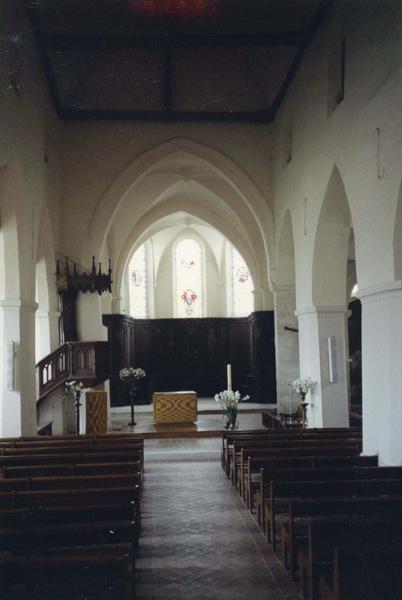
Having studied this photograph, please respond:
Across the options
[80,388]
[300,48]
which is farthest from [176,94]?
[80,388]

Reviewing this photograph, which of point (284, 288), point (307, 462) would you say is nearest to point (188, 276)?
point (284, 288)

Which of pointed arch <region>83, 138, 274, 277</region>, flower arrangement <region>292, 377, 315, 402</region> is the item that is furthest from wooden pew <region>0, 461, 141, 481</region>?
pointed arch <region>83, 138, 274, 277</region>

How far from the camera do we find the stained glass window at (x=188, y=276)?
31266mm

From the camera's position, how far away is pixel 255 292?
23.8 meters

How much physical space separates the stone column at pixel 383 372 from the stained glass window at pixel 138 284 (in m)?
20.9

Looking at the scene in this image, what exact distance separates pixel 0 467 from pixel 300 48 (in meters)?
11.3

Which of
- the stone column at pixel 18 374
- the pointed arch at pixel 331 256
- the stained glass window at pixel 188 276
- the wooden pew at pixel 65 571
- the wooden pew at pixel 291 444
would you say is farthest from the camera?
the stained glass window at pixel 188 276

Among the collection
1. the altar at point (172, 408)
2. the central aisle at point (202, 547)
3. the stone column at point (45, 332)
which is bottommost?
the central aisle at point (202, 547)

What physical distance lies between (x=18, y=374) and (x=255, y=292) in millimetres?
12504

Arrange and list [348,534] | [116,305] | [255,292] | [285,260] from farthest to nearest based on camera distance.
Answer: [116,305] < [255,292] < [285,260] < [348,534]

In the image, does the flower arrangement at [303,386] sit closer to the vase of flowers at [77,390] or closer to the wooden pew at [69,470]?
the vase of flowers at [77,390]

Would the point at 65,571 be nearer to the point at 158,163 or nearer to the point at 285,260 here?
the point at 285,260

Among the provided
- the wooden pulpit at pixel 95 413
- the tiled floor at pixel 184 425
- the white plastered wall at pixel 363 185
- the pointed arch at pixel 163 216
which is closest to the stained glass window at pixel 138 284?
the pointed arch at pixel 163 216

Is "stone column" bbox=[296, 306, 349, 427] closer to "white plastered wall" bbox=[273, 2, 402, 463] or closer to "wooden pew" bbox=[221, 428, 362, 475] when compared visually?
"white plastered wall" bbox=[273, 2, 402, 463]
